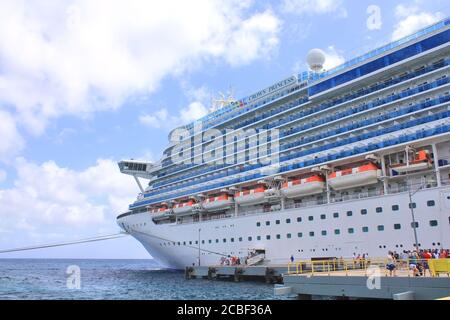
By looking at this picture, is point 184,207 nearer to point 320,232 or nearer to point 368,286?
point 320,232

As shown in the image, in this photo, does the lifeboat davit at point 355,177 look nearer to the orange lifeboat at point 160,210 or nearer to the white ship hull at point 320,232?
the white ship hull at point 320,232

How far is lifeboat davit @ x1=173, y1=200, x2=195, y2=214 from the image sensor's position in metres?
42.0

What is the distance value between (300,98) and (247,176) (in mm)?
8707

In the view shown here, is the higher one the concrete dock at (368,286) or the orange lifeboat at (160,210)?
the orange lifeboat at (160,210)

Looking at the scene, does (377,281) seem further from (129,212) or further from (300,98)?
(129,212)

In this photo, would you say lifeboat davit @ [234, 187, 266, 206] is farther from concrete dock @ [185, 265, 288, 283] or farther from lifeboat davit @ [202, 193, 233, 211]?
concrete dock @ [185, 265, 288, 283]

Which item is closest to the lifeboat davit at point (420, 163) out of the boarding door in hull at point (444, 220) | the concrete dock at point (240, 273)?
the boarding door in hull at point (444, 220)

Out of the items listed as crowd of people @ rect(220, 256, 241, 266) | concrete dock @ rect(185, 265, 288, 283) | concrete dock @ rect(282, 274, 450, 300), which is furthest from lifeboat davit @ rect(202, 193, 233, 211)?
concrete dock @ rect(282, 274, 450, 300)

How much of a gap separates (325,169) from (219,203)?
11.6 meters

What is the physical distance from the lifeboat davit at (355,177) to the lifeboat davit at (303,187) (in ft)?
3.46

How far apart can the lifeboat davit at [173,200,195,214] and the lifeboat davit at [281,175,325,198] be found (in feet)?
39.5

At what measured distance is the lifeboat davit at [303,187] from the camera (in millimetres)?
31234

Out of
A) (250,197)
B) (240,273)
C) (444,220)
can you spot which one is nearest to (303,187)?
(250,197)
